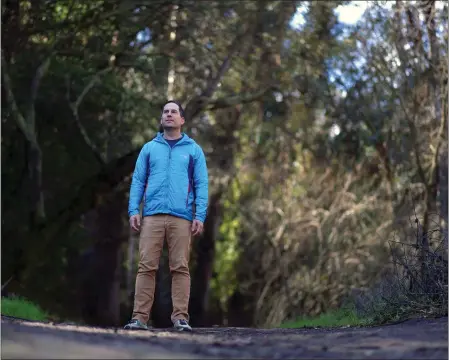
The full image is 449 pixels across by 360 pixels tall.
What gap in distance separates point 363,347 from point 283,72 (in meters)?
16.2

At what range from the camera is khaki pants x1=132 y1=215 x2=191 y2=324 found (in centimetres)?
903

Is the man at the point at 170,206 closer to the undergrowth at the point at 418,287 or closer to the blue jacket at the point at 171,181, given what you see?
the blue jacket at the point at 171,181

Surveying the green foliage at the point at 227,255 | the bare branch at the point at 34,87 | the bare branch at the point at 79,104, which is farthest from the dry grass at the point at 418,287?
the green foliage at the point at 227,255

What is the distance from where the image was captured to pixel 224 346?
652 cm

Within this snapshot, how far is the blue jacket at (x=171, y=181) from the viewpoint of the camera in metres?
9.01

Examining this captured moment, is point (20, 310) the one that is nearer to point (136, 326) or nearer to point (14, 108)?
point (136, 326)

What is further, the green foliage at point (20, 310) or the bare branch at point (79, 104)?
the bare branch at point (79, 104)

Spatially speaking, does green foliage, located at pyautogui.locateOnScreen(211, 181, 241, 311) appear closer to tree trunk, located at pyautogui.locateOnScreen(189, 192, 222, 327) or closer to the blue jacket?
tree trunk, located at pyautogui.locateOnScreen(189, 192, 222, 327)

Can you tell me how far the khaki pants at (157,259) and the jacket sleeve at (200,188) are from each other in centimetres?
16

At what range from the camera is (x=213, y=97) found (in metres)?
23.1

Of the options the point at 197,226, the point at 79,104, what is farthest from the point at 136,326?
the point at 79,104

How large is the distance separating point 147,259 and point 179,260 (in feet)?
0.97

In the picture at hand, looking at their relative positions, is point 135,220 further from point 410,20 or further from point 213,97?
point 213,97

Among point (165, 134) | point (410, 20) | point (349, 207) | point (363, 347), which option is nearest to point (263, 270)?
point (349, 207)
